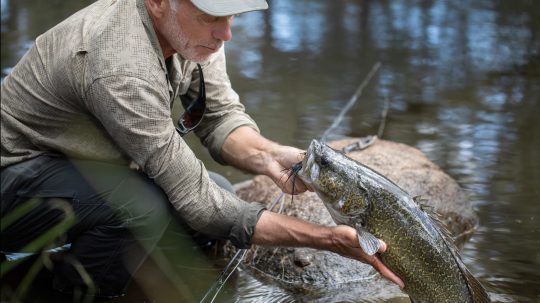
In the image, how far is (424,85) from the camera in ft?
27.4

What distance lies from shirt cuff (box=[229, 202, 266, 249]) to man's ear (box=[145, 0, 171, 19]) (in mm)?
937

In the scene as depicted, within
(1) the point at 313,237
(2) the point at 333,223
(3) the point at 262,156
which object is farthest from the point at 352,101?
(1) the point at 313,237

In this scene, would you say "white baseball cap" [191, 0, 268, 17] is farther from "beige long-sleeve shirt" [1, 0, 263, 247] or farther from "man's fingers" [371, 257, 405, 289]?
"man's fingers" [371, 257, 405, 289]

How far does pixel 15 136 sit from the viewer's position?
3902mm

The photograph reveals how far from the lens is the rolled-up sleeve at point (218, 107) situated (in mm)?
4523

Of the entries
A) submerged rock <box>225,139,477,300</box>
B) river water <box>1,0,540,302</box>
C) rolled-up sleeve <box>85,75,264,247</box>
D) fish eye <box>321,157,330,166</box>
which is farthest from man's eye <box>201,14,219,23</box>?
river water <box>1,0,540,302</box>

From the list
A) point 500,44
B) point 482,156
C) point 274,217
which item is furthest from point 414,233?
point 500,44

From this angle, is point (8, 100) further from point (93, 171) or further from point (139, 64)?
point (139, 64)

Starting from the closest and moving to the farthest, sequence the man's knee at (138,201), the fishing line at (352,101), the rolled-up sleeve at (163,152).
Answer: the rolled-up sleeve at (163,152) < the man's knee at (138,201) < the fishing line at (352,101)

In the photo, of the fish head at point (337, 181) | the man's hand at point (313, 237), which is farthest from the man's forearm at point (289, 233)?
the fish head at point (337, 181)

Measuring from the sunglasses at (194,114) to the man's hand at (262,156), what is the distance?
0.21 metres

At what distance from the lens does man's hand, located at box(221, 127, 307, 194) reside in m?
4.17

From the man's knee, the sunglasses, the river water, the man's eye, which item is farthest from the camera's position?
the river water

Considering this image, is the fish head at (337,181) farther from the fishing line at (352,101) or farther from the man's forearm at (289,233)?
the fishing line at (352,101)
